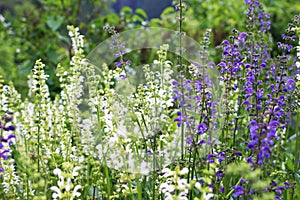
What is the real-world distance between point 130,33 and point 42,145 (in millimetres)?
3708

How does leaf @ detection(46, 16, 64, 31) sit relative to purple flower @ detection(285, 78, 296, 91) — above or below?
above

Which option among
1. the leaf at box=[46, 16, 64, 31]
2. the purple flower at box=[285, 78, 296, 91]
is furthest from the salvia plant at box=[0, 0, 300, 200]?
the leaf at box=[46, 16, 64, 31]

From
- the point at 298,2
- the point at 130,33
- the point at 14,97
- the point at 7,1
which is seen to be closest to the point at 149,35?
the point at 130,33

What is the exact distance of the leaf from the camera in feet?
20.4

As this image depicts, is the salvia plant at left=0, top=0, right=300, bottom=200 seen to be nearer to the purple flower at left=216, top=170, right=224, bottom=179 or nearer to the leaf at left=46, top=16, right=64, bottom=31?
the purple flower at left=216, top=170, right=224, bottom=179

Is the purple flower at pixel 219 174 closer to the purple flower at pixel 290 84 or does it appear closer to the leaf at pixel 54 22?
the purple flower at pixel 290 84

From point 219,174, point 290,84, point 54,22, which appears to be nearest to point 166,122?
point 219,174

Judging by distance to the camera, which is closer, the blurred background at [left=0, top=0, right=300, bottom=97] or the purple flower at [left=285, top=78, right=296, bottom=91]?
the purple flower at [left=285, top=78, right=296, bottom=91]

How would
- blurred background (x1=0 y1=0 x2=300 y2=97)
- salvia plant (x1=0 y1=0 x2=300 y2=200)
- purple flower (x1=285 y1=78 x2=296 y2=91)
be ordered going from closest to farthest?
salvia plant (x1=0 y1=0 x2=300 y2=200)
purple flower (x1=285 y1=78 x2=296 y2=91)
blurred background (x1=0 y1=0 x2=300 y2=97)

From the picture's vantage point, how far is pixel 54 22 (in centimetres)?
633

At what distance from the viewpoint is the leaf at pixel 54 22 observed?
621 centimetres

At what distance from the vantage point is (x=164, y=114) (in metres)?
2.99

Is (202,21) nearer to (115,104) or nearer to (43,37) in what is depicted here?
(43,37)

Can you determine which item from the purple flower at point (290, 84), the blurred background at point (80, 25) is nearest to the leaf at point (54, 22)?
the blurred background at point (80, 25)
